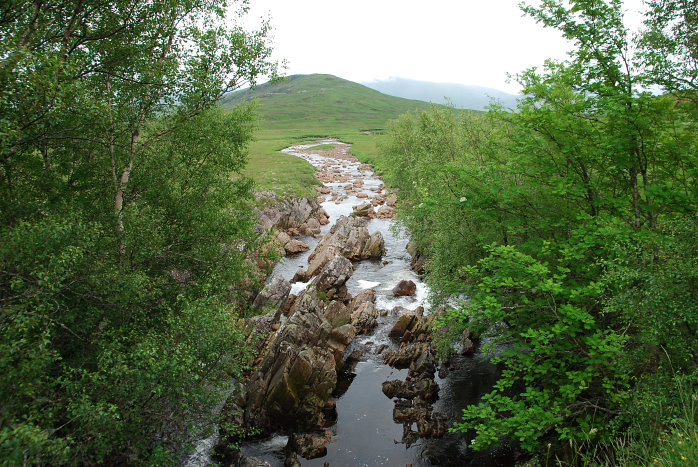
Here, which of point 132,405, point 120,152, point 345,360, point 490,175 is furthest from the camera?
point 345,360

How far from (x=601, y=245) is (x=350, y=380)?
59.3 ft

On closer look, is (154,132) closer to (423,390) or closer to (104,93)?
(104,93)

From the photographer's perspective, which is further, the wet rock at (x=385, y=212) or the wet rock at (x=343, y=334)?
the wet rock at (x=385, y=212)

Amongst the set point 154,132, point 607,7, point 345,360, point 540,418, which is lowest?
point 345,360

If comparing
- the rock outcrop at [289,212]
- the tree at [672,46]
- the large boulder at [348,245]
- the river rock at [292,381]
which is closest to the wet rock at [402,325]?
the river rock at [292,381]

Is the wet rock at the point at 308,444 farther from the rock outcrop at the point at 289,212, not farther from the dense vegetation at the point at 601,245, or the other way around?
the rock outcrop at the point at 289,212

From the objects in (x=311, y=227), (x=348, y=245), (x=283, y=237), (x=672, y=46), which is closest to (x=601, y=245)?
(x=672, y=46)

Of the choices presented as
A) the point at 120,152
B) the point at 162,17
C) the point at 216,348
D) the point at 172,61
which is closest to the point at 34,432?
the point at 216,348

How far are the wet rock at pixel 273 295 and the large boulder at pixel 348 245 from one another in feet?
19.0

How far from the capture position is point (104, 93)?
53.0ft

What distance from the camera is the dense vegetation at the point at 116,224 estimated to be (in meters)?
10.1

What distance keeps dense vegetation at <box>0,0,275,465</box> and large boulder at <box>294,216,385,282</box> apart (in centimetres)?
2134

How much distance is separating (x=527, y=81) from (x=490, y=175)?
4649mm

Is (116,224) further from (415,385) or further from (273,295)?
(273,295)
